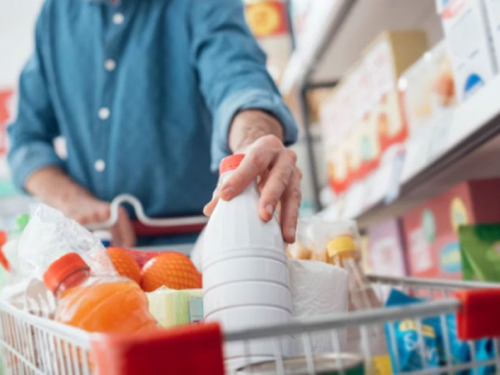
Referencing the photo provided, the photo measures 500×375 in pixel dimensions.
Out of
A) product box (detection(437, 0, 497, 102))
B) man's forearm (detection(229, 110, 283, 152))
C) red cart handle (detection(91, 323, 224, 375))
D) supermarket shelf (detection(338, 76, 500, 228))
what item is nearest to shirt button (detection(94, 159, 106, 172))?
man's forearm (detection(229, 110, 283, 152))

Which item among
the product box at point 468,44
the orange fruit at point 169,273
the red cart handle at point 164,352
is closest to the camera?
the red cart handle at point 164,352

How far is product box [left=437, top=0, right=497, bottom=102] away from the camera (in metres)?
1.41

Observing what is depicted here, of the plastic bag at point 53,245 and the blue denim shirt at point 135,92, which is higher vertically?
the blue denim shirt at point 135,92

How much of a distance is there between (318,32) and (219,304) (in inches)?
76.1

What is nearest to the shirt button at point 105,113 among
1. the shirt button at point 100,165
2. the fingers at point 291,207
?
the shirt button at point 100,165

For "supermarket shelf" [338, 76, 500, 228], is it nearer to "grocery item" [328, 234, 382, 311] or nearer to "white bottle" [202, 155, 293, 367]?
"grocery item" [328, 234, 382, 311]

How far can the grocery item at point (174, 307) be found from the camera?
0.85m

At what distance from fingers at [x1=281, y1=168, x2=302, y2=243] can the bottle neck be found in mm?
261

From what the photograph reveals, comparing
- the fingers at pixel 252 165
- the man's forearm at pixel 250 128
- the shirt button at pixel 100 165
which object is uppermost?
the shirt button at pixel 100 165

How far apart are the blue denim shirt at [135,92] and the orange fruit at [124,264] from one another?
2.37ft

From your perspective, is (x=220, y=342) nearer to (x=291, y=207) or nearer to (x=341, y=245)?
(x=291, y=207)

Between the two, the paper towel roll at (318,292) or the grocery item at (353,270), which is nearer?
the paper towel roll at (318,292)

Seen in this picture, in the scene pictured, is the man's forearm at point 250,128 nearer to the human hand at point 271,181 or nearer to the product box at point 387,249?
the human hand at point 271,181

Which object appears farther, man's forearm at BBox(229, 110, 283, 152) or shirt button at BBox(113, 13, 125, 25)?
shirt button at BBox(113, 13, 125, 25)
